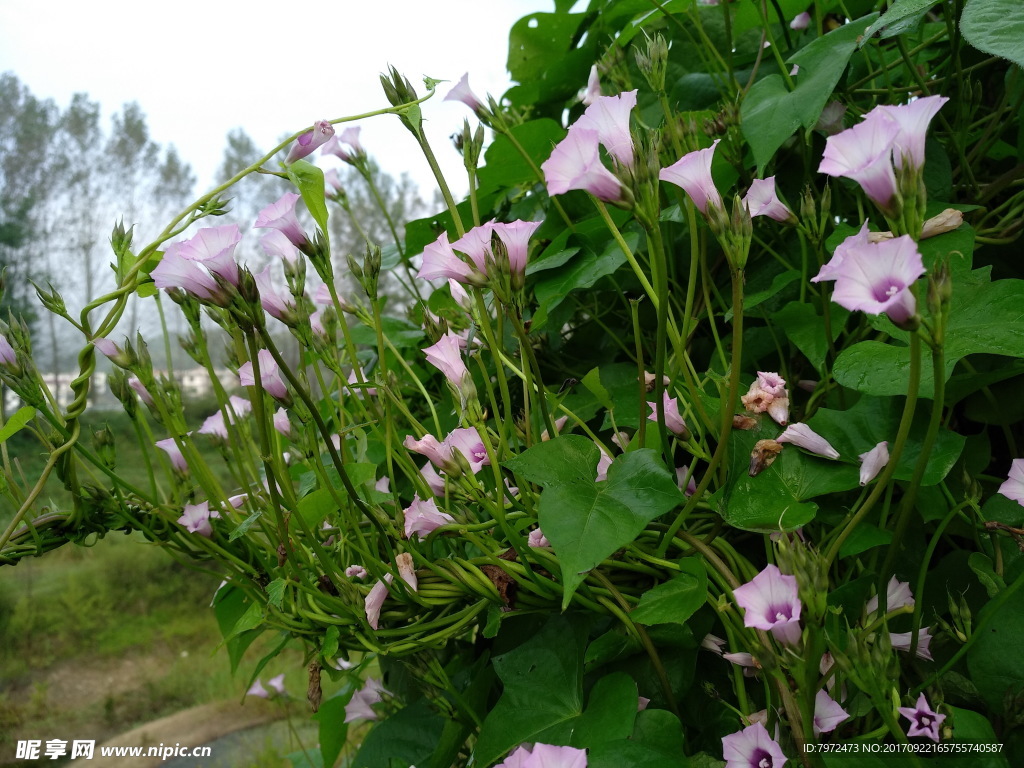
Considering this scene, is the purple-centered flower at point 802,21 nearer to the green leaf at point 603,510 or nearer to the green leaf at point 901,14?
the green leaf at point 901,14

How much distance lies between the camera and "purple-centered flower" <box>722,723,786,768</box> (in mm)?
315

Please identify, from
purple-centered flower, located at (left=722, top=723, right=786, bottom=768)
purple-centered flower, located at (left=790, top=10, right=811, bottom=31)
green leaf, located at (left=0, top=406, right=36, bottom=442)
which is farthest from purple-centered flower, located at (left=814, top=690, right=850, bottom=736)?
purple-centered flower, located at (left=790, top=10, right=811, bottom=31)

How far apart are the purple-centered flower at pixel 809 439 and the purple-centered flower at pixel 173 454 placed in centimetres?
41

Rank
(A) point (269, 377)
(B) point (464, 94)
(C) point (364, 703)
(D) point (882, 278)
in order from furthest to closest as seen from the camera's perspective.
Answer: (C) point (364, 703)
(B) point (464, 94)
(A) point (269, 377)
(D) point (882, 278)

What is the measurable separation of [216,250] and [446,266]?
120 millimetres

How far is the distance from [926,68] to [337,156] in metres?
0.53

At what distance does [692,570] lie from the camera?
1.14 ft

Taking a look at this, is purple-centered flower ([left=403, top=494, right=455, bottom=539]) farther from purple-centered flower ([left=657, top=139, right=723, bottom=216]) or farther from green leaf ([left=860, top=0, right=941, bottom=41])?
green leaf ([left=860, top=0, right=941, bottom=41])

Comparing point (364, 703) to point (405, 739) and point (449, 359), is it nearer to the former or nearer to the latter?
point (405, 739)

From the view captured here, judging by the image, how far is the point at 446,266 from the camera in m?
0.39

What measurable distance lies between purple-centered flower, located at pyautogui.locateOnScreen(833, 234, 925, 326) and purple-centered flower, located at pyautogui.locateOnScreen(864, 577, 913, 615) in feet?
0.63

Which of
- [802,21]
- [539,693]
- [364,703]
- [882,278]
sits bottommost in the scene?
[364,703]

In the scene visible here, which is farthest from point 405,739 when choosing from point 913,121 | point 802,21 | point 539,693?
point 802,21

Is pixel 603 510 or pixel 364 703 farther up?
pixel 603 510
